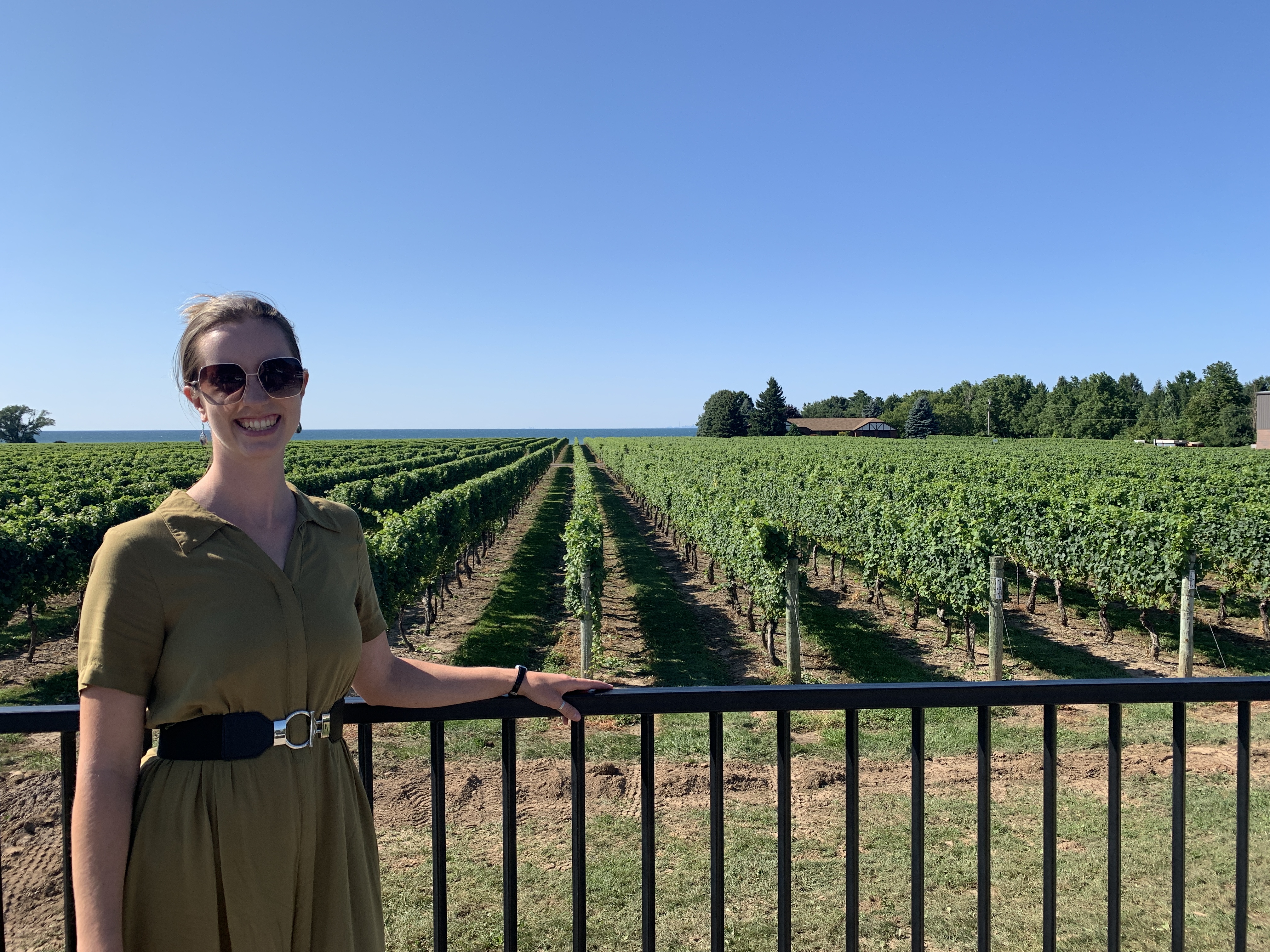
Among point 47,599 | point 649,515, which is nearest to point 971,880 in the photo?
point 47,599

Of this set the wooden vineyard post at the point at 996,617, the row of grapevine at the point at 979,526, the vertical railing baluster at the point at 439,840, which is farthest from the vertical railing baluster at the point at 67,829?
the row of grapevine at the point at 979,526

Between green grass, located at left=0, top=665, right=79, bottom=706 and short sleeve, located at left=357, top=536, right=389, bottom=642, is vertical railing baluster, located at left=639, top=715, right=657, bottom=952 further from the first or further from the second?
green grass, located at left=0, top=665, right=79, bottom=706

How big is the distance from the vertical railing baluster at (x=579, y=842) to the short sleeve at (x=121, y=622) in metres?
0.85

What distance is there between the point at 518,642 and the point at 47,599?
10.1 m

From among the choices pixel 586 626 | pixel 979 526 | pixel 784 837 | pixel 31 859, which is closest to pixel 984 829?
pixel 784 837

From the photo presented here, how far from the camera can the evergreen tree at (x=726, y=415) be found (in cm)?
11088

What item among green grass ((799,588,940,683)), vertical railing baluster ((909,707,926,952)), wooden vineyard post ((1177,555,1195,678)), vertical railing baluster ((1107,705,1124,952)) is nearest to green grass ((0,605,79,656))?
green grass ((799,588,940,683))

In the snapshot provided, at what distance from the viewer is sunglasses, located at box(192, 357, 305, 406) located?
4.53ft

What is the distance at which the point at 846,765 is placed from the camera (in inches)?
68.6

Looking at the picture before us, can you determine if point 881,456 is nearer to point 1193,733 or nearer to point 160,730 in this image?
point 1193,733

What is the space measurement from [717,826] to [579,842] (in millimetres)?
318

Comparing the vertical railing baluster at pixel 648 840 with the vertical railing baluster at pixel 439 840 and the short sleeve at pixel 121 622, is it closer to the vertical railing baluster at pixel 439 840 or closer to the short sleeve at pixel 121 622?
the vertical railing baluster at pixel 439 840

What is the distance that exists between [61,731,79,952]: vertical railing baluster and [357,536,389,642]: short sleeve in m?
0.63

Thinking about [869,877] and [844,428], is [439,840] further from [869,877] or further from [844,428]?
[844,428]
